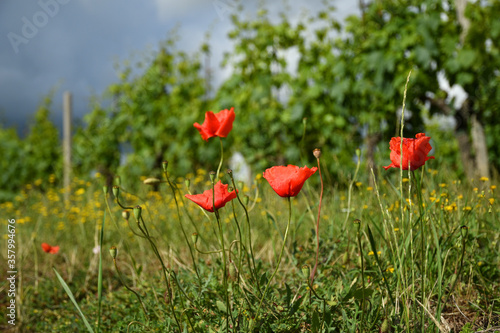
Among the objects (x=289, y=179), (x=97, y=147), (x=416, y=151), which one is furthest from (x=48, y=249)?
(x=97, y=147)

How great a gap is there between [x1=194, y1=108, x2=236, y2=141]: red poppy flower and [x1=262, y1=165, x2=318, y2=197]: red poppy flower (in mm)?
340

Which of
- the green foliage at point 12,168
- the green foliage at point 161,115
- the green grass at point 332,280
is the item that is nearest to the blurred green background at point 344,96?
the green foliage at point 161,115

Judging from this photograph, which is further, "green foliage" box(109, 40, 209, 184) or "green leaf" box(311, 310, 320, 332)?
"green foliage" box(109, 40, 209, 184)

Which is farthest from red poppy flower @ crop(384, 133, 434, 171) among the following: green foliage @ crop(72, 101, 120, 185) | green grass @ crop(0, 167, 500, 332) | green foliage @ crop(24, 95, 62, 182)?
green foliage @ crop(24, 95, 62, 182)

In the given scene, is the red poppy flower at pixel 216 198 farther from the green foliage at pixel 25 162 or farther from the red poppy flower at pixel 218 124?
the green foliage at pixel 25 162

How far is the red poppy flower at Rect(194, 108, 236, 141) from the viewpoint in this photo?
1473 millimetres

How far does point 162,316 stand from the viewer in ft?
5.38

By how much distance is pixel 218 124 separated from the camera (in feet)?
4.92

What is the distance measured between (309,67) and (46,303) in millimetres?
4571

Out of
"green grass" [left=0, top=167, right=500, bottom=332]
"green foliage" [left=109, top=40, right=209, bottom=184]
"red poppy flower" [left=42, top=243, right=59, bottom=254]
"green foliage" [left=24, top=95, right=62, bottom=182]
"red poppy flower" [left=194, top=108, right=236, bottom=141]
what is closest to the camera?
"green grass" [left=0, top=167, right=500, bottom=332]

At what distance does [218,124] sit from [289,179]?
0.45 metres

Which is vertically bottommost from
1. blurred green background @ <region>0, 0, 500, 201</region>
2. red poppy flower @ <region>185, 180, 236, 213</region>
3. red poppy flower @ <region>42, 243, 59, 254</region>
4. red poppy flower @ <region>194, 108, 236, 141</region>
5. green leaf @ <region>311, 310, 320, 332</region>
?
green leaf @ <region>311, 310, 320, 332</region>

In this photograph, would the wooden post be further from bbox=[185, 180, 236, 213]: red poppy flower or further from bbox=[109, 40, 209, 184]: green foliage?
bbox=[185, 180, 236, 213]: red poppy flower

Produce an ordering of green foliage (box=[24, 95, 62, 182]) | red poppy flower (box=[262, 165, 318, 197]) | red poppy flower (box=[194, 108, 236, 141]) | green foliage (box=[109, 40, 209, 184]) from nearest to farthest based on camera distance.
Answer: red poppy flower (box=[262, 165, 318, 197]), red poppy flower (box=[194, 108, 236, 141]), green foliage (box=[109, 40, 209, 184]), green foliage (box=[24, 95, 62, 182])
